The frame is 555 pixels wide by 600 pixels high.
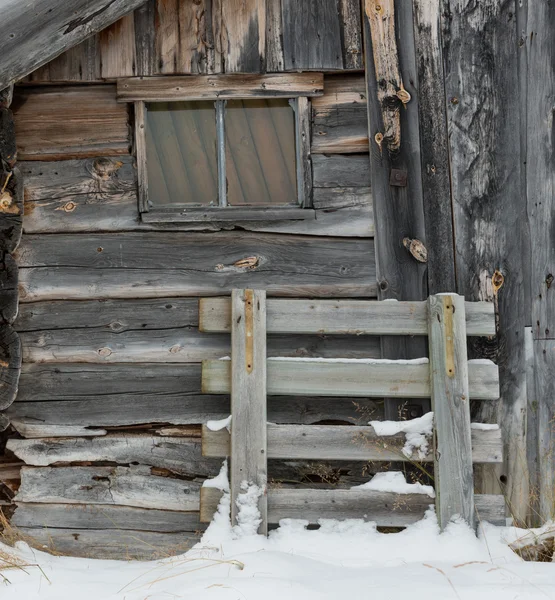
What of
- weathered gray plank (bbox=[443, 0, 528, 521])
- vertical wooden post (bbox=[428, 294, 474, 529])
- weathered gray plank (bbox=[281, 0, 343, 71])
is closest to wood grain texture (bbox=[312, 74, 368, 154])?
weathered gray plank (bbox=[281, 0, 343, 71])

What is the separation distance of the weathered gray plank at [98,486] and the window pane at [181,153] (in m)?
1.64

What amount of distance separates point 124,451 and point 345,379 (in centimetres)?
139

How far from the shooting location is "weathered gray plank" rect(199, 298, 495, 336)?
356cm

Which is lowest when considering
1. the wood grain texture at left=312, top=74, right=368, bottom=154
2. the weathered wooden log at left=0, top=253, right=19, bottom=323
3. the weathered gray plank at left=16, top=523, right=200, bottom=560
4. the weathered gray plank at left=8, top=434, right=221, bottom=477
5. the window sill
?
the weathered gray plank at left=16, top=523, right=200, bottom=560

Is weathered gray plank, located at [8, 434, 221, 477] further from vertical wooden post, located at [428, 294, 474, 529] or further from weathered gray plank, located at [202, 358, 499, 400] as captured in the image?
vertical wooden post, located at [428, 294, 474, 529]

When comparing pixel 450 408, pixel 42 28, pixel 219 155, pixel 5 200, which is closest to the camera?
pixel 42 28

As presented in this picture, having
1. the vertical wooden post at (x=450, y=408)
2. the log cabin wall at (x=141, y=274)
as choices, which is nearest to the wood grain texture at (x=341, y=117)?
the log cabin wall at (x=141, y=274)

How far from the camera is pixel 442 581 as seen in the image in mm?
2770

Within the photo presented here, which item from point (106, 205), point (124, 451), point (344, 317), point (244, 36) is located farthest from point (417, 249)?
point (124, 451)

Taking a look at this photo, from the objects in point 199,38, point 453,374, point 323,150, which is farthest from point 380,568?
point 199,38

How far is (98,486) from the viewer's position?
3.74 m

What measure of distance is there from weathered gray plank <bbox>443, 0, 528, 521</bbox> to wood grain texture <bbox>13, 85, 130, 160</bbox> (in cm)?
200

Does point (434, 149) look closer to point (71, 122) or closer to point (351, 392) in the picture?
point (351, 392)

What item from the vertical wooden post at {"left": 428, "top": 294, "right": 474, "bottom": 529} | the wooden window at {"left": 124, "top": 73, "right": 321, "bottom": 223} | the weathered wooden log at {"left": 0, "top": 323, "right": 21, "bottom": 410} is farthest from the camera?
the wooden window at {"left": 124, "top": 73, "right": 321, "bottom": 223}
